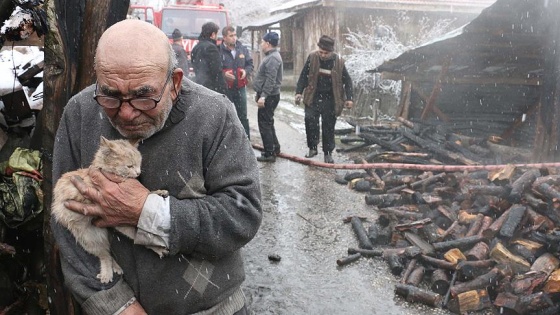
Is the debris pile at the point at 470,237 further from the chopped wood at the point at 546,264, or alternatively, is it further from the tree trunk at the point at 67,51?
the tree trunk at the point at 67,51

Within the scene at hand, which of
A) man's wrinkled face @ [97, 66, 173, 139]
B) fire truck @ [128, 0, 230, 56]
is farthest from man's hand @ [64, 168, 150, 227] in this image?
fire truck @ [128, 0, 230, 56]

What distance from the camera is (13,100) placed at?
4.46m

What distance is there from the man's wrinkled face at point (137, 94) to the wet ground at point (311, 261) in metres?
3.22

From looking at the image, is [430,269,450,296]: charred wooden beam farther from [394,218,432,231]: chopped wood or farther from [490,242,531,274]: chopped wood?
[394,218,432,231]: chopped wood

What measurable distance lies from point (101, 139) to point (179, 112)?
0.32 meters

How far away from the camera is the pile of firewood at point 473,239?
4914mm

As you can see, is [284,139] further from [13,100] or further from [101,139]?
[101,139]

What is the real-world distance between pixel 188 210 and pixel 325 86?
810cm

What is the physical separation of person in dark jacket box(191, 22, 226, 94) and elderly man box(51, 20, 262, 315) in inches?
293

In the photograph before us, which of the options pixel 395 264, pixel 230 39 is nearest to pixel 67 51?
pixel 395 264

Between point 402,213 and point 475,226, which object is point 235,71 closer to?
point 402,213

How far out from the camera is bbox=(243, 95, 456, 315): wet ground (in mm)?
4926

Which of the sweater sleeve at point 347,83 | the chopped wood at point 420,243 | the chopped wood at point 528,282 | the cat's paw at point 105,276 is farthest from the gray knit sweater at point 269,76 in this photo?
the cat's paw at point 105,276

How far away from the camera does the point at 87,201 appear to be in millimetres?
2072
